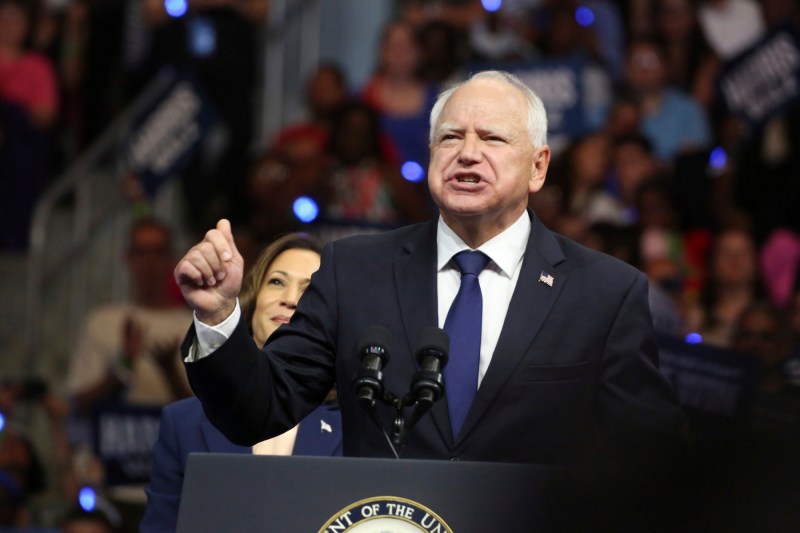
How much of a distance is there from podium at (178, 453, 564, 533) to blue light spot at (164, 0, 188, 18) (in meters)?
7.33

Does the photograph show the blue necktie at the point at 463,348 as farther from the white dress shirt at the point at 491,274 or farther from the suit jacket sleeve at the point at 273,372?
the suit jacket sleeve at the point at 273,372

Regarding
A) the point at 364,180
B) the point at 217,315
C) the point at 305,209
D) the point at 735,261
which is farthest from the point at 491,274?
the point at 364,180

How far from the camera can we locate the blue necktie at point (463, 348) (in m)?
3.06

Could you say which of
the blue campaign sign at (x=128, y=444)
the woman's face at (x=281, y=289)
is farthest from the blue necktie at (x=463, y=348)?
the blue campaign sign at (x=128, y=444)

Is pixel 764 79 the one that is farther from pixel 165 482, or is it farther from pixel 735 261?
pixel 165 482

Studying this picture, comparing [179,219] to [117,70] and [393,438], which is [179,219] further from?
[393,438]

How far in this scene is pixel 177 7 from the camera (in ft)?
31.4

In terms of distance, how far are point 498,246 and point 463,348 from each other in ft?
0.93

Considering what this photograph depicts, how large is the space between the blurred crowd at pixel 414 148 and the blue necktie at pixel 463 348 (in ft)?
9.84

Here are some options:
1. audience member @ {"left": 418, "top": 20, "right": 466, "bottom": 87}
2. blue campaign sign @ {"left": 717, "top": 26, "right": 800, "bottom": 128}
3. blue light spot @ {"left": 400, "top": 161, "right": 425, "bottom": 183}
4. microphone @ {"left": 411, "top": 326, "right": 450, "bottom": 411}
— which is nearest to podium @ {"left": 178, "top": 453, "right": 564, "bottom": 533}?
microphone @ {"left": 411, "top": 326, "right": 450, "bottom": 411}

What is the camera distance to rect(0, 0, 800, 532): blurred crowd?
723 centimetres

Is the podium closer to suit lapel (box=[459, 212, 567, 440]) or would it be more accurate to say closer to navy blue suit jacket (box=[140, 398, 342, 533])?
suit lapel (box=[459, 212, 567, 440])

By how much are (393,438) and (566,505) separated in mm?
1160

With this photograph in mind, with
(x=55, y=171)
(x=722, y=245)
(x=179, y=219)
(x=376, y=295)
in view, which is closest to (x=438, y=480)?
(x=376, y=295)
